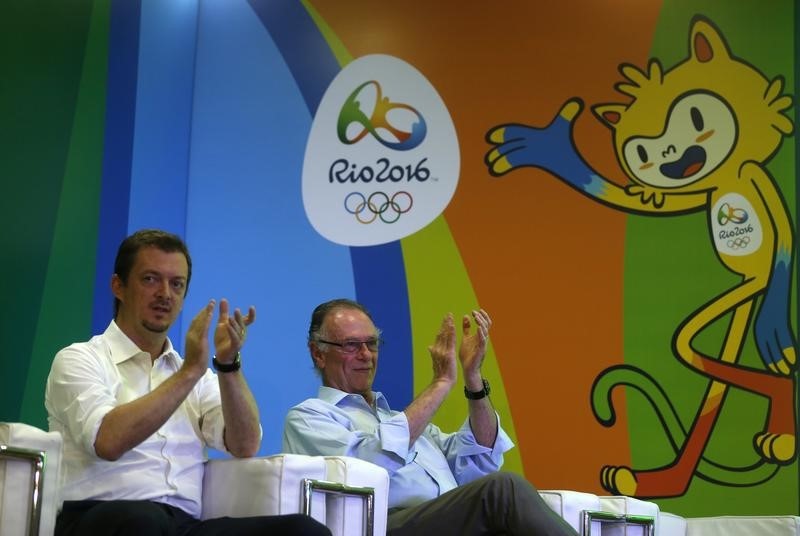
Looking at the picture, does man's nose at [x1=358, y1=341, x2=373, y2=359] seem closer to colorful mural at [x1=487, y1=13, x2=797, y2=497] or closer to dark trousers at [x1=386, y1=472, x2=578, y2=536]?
dark trousers at [x1=386, y1=472, x2=578, y2=536]

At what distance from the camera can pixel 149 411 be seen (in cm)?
298

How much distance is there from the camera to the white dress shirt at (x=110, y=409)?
3068 mm

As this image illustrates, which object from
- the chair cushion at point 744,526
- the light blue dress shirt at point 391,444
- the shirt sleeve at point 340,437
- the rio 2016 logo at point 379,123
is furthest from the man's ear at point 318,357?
the chair cushion at point 744,526

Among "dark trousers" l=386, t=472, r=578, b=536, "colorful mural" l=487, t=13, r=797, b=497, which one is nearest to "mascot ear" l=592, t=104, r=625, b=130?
"colorful mural" l=487, t=13, r=797, b=497

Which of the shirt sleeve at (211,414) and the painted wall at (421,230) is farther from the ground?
the painted wall at (421,230)

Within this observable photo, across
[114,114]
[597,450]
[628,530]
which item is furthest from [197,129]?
[628,530]

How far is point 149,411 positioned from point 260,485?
1.16ft

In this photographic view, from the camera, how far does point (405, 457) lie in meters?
3.74

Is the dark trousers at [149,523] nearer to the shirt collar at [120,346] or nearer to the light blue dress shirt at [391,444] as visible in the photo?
the shirt collar at [120,346]

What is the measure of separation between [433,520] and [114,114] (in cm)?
229

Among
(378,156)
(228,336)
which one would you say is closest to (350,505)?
(228,336)

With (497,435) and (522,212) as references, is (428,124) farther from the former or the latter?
(497,435)

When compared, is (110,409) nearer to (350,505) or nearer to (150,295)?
(150,295)

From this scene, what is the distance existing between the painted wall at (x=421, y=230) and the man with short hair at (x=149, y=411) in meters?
1.21
